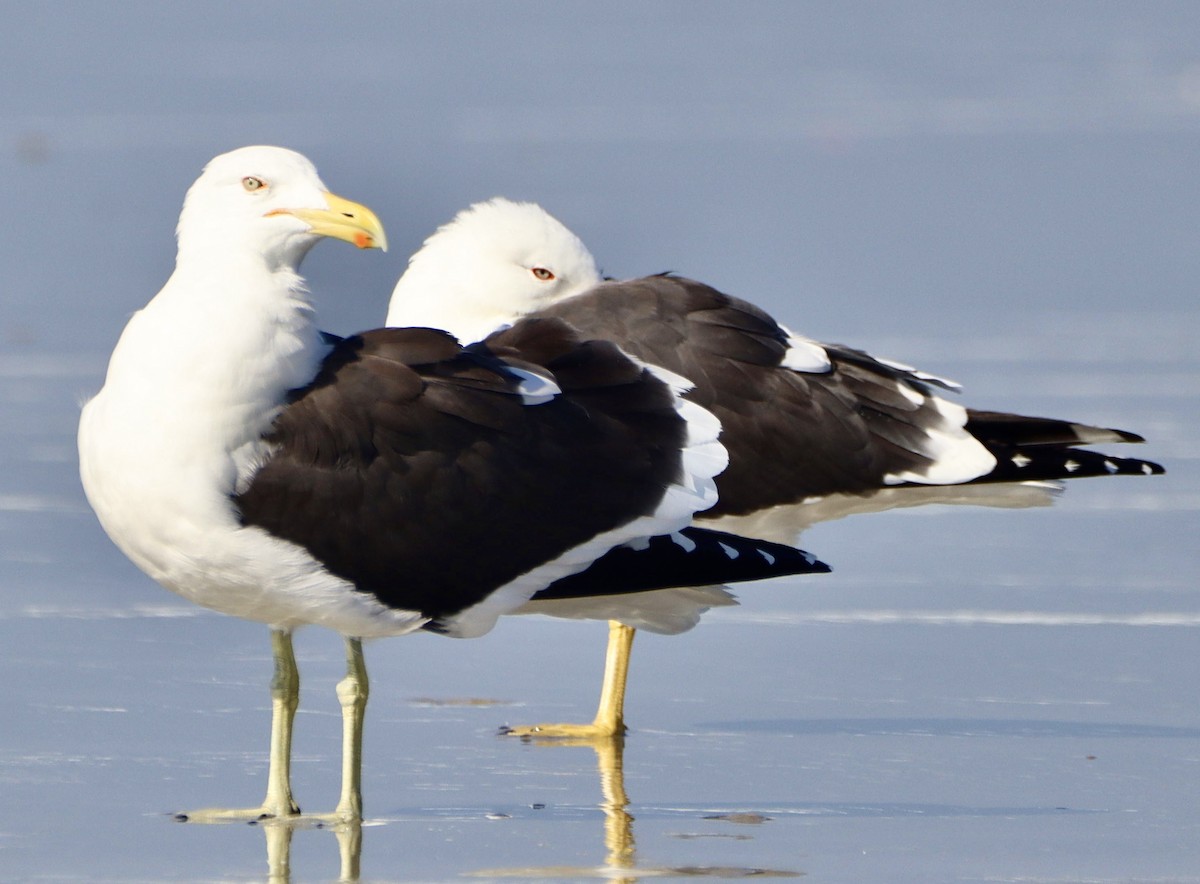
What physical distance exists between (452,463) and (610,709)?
1.26 metres

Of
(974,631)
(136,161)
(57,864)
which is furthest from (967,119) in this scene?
(57,864)

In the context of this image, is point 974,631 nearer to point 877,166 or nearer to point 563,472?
point 563,472

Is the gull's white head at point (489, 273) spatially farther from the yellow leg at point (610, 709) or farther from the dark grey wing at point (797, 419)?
the yellow leg at point (610, 709)

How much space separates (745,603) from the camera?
26.5 feet

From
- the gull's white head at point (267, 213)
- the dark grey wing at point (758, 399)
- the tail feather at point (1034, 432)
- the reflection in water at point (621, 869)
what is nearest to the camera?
the reflection in water at point (621, 869)

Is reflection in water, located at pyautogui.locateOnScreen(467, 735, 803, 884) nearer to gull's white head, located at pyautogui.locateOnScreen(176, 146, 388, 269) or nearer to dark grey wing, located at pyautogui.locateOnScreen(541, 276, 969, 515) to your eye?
gull's white head, located at pyautogui.locateOnScreen(176, 146, 388, 269)

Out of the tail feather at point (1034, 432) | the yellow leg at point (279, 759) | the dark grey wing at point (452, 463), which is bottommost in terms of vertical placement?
the yellow leg at point (279, 759)

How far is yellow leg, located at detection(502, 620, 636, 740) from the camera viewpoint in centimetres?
627

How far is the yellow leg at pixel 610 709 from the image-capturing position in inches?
247

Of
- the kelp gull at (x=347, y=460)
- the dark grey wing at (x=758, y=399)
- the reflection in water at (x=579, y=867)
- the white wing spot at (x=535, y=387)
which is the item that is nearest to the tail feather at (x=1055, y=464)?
the dark grey wing at (x=758, y=399)

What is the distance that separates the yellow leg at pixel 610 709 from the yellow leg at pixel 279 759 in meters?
0.86

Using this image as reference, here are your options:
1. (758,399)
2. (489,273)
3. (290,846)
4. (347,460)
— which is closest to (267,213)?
(347,460)

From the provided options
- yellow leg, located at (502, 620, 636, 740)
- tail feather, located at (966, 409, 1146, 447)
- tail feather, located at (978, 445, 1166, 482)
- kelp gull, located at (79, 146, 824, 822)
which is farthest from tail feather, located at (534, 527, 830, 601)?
tail feather, located at (966, 409, 1146, 447)

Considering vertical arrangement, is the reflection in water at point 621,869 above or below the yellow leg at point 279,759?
below
